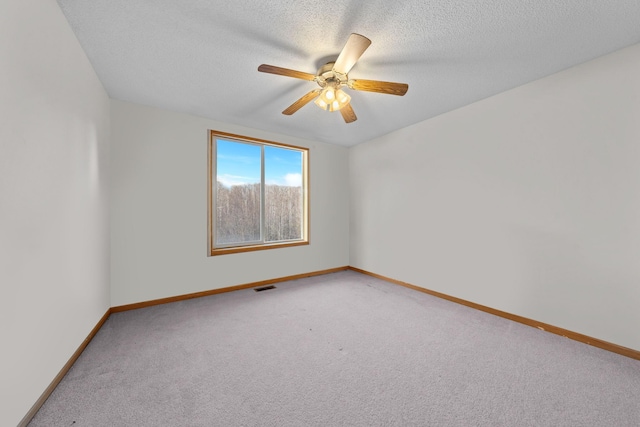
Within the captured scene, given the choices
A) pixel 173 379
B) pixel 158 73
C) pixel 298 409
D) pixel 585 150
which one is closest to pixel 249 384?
pixel 298 409

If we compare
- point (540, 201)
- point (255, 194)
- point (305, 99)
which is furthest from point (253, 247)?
point (540, 201)

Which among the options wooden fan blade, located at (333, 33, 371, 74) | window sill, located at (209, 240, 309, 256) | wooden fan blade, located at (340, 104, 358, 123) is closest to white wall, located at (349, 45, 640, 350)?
wooden fan blade, located at (340, 104, 358, 123)

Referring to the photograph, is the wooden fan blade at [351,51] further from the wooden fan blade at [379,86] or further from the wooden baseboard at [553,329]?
the wooden baseboard at [553,329]

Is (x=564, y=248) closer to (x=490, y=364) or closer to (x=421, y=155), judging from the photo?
(x=490, y=364)

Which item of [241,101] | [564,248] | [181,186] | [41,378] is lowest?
[41,378]

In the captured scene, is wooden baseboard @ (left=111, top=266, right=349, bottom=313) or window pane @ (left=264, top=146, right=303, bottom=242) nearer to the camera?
wooden baseboard @ (left=111, top=266, right=349, bottom=313)

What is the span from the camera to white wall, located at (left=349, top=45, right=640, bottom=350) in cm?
196

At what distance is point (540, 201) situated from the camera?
2.40 m

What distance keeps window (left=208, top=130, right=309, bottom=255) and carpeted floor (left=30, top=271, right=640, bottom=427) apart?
1322 mm

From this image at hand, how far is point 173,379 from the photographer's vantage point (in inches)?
64.7

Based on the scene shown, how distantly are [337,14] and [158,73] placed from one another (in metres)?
1.74

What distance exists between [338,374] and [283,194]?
2974mm

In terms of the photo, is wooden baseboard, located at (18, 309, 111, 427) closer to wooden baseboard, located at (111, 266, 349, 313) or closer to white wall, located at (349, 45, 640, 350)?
wooden baseboard, located at (111, 266, 349, 313)

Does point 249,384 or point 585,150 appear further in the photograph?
point 585,150
